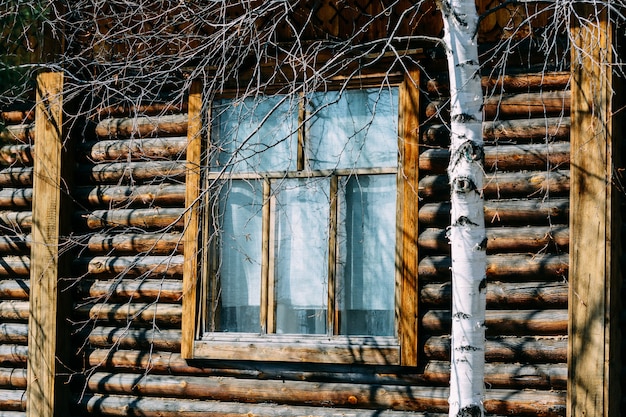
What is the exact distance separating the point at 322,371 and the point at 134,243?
6.23 feet

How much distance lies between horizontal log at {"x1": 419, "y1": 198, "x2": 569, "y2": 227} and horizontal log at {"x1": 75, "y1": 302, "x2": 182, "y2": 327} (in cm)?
215

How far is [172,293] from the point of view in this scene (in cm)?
793

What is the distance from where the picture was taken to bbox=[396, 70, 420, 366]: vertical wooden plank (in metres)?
7.13

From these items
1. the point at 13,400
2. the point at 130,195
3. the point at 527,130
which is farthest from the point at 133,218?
the point at 527,130

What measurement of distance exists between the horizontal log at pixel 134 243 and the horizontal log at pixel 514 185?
204cm

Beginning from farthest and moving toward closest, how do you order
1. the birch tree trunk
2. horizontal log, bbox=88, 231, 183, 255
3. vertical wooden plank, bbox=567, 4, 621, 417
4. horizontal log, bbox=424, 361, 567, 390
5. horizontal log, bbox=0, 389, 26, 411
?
horizontal log, bbox=0, 389, 26, 411 → horizontal log, bbox=88, 231, 183, 255 → horizontal log, bbox=424, 361, 567, 390 → vertical wooden plank, bbox=567, 4, 621, 417 → the birch tree trunk

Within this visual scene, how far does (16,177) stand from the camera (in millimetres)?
8891

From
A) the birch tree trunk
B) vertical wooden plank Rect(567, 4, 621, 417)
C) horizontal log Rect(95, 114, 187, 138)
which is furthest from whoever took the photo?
horizontal log Rect(95, 114, 187, 138)

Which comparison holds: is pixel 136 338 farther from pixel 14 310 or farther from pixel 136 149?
pixel 136 149

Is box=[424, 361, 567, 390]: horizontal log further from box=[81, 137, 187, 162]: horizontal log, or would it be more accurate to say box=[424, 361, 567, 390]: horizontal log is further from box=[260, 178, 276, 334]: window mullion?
box=[81, 137, 187, 162]: horizontal log

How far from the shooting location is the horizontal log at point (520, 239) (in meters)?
6.90

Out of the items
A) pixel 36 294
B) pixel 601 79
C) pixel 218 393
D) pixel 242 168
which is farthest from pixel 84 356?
pixel 601 79

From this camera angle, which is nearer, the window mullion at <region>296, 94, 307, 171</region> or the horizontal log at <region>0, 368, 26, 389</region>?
the window mullion at <region>296, 94, 307, 171</region>

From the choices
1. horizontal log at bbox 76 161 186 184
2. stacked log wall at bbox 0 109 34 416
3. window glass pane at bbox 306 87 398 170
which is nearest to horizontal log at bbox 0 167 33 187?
stacked log wall at bbox 0 109 34 416
